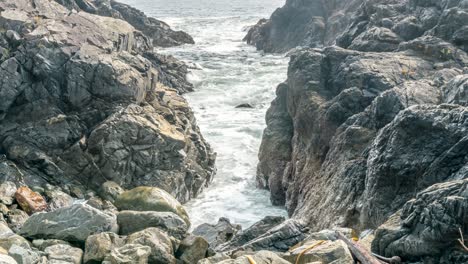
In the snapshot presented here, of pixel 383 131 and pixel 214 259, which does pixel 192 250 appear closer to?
pixel 214 259

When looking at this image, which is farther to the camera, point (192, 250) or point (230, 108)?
point (230, 108)

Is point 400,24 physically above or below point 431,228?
above

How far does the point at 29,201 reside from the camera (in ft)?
71.3

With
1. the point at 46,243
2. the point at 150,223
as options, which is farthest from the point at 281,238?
the point at 46,243

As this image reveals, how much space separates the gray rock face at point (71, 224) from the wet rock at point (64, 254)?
0.74 metres

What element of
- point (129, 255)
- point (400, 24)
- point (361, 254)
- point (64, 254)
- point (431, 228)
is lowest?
point (64, 254)

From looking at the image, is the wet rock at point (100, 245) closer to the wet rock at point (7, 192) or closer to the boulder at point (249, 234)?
the boulder at point (249, 234)

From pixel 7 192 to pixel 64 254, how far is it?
37.2 feet

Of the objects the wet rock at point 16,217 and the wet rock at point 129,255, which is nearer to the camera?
the wet rock at point 129,255

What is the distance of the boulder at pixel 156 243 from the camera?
1232 cm

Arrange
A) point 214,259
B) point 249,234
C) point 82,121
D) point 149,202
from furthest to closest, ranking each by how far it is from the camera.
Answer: point 82,121, point 149,202, point 249,234, point 214,259

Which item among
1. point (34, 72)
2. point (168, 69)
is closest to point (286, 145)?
point (34, 72)

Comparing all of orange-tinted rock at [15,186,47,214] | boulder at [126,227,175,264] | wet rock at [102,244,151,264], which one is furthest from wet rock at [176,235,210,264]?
orange-tinted rock at [15,186,47,214]

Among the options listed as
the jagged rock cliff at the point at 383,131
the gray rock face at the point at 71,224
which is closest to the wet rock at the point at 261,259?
the jagged rock cliff at the point at 383,131
